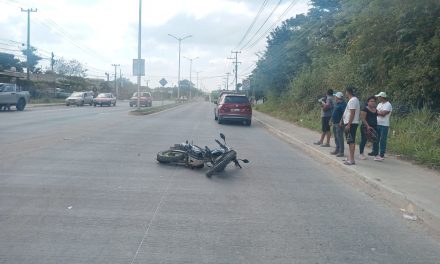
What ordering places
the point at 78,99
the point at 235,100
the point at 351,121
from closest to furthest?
the point at 351,121 < the point at 235,100 < the point at 78,99

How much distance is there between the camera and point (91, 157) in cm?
1109

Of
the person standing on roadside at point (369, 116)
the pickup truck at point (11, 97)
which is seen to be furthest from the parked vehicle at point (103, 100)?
the person standing on roadside at point (369, 116)

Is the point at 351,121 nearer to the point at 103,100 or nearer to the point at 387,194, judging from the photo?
the point at 387,194

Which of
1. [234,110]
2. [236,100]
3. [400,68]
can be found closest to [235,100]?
[236,100]

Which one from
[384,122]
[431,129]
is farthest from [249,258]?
[431,129]

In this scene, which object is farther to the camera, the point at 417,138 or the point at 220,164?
the point at 417,138

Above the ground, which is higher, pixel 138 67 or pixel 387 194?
pixel 138 67

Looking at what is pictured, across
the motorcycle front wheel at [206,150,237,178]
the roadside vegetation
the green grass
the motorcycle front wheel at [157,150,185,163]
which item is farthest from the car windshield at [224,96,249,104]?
the motorcycle front wheel at [206,150,237,178]

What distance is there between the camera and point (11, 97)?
31.0m

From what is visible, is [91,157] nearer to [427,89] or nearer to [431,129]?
[431,129]

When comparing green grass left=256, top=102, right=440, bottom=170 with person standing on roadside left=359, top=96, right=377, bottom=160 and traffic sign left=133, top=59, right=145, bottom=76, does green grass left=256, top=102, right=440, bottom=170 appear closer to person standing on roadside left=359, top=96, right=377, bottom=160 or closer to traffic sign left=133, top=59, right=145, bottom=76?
person standing on roadside left=359, top=96, right=377, bottom=160

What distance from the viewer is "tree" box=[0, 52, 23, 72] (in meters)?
68.1

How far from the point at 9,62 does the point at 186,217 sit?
7259cm

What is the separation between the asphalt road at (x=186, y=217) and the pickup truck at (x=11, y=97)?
21314 mm
